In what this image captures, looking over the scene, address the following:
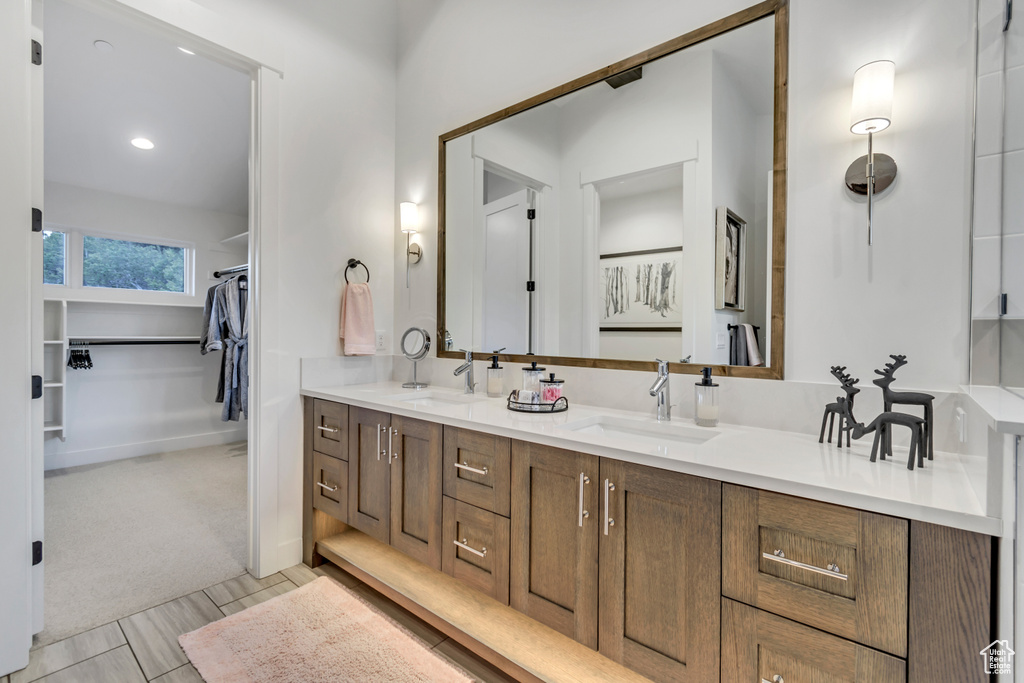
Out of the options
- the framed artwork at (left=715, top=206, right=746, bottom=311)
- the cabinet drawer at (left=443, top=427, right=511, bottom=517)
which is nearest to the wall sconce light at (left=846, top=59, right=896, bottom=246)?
the framed artwork at (left=715, top=206, right=746, bottom=311)

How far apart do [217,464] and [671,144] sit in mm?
4135

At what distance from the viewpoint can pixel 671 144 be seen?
1.71 m

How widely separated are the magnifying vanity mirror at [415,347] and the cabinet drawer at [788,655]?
177 centimetres

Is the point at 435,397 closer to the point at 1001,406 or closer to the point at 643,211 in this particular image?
the point at 643,211

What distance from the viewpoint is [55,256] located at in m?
3.76

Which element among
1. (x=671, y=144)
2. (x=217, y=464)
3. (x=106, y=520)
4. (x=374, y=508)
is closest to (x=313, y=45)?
(x=671, y=144)

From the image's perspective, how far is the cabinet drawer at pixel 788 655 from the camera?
0.89 metres

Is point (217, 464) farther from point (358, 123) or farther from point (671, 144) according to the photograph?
point (671, 144)

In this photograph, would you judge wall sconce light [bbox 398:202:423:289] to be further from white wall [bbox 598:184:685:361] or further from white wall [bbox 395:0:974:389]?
white wall [bbox 395:0:974:389]

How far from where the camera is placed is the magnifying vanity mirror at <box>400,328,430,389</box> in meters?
2.50

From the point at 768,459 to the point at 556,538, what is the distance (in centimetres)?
62

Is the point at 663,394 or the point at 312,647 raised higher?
the point at 663,394

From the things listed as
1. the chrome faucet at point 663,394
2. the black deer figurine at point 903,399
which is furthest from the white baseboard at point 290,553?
the black deer figurine at point 903,399

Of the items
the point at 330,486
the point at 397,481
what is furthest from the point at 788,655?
the point at 330,486
